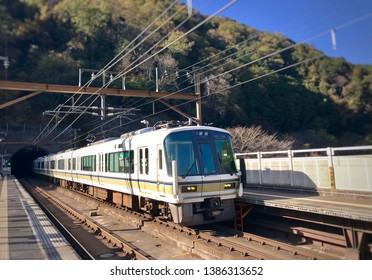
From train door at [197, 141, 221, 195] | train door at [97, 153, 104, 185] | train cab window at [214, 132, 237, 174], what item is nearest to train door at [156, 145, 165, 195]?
train door at [197, 141, 221, 195]

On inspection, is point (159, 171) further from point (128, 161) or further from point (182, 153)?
point (128, 161)

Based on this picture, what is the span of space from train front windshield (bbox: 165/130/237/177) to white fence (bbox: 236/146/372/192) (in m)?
1.20

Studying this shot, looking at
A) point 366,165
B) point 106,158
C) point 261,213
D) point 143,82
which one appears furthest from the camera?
point 143,82

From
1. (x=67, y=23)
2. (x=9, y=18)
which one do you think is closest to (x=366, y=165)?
(x=9, y=18)

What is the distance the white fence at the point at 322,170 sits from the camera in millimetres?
9164

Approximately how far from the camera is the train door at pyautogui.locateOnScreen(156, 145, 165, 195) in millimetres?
8901

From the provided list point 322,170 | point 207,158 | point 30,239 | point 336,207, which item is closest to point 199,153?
point 207,158

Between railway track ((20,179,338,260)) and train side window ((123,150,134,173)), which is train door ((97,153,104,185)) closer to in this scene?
railway track ((20,179,338,260))

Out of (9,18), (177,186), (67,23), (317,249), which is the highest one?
(67,23)

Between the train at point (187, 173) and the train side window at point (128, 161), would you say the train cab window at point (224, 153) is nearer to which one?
the train at point (187, 173)

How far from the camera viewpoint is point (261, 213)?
33.2 ft

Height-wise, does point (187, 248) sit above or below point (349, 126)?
below
